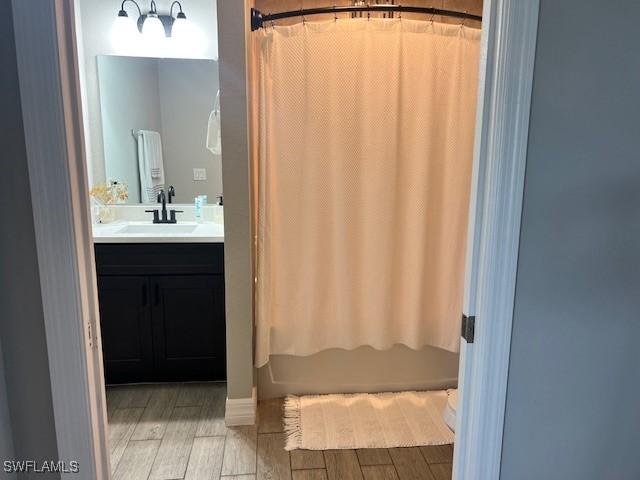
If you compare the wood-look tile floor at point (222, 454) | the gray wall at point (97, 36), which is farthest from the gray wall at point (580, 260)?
the gray wall at point (97, 36)

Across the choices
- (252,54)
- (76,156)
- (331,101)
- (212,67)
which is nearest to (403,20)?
(331,101)

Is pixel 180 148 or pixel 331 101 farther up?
pixel 331 101

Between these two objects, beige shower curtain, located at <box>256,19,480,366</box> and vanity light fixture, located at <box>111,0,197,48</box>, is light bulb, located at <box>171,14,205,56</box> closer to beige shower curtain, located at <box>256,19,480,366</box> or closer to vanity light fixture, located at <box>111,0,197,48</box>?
vanity light fixture, located at <box>111,0,197,48</box>

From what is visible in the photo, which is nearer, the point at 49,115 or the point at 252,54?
the point at 49,115

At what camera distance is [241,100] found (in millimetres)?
2043

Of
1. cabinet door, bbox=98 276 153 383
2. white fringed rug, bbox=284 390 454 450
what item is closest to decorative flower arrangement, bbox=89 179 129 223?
cabinet door, bbox=98 276 153 383

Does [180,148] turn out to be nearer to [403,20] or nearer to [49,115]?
[403,20]

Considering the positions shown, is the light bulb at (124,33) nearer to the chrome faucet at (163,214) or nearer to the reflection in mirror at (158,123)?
the reflection in mirror at (158,123)

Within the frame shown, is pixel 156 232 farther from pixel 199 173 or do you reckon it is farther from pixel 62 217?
pixel 62 217

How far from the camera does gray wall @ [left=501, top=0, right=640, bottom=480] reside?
106 centimetres

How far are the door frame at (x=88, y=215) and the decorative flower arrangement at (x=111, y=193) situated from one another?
2017 mm

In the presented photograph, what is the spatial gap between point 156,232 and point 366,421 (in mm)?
1611

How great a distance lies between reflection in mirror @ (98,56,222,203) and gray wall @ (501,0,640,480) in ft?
7.09

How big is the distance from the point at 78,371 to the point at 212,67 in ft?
7.57
